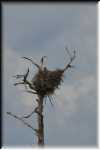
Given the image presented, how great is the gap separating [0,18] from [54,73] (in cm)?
311

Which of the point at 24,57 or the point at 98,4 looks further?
the point at 24,57

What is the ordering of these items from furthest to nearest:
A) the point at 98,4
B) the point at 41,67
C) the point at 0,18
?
the point at 41,67, the point at 0,18, the point at 98,4

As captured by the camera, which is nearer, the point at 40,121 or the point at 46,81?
the point at 46,81

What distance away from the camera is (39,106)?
1374 cm

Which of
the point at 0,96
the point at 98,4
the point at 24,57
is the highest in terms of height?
the point at 98,4

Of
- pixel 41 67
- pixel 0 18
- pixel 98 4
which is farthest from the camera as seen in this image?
pixel 41 67

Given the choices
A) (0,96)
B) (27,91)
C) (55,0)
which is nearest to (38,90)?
(27,91)

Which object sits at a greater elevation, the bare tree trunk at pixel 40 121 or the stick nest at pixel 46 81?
the stick nest at pixel 46 81

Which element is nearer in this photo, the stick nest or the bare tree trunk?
the stick nest

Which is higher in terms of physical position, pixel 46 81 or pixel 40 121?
pixel 46 81

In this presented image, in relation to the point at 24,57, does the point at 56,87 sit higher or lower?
lower

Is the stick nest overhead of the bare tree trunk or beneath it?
overhead

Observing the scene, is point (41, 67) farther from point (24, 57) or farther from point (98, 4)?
point (98, 4)

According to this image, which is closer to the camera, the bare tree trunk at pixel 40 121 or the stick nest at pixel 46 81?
the stick nest at pixel 46 81
